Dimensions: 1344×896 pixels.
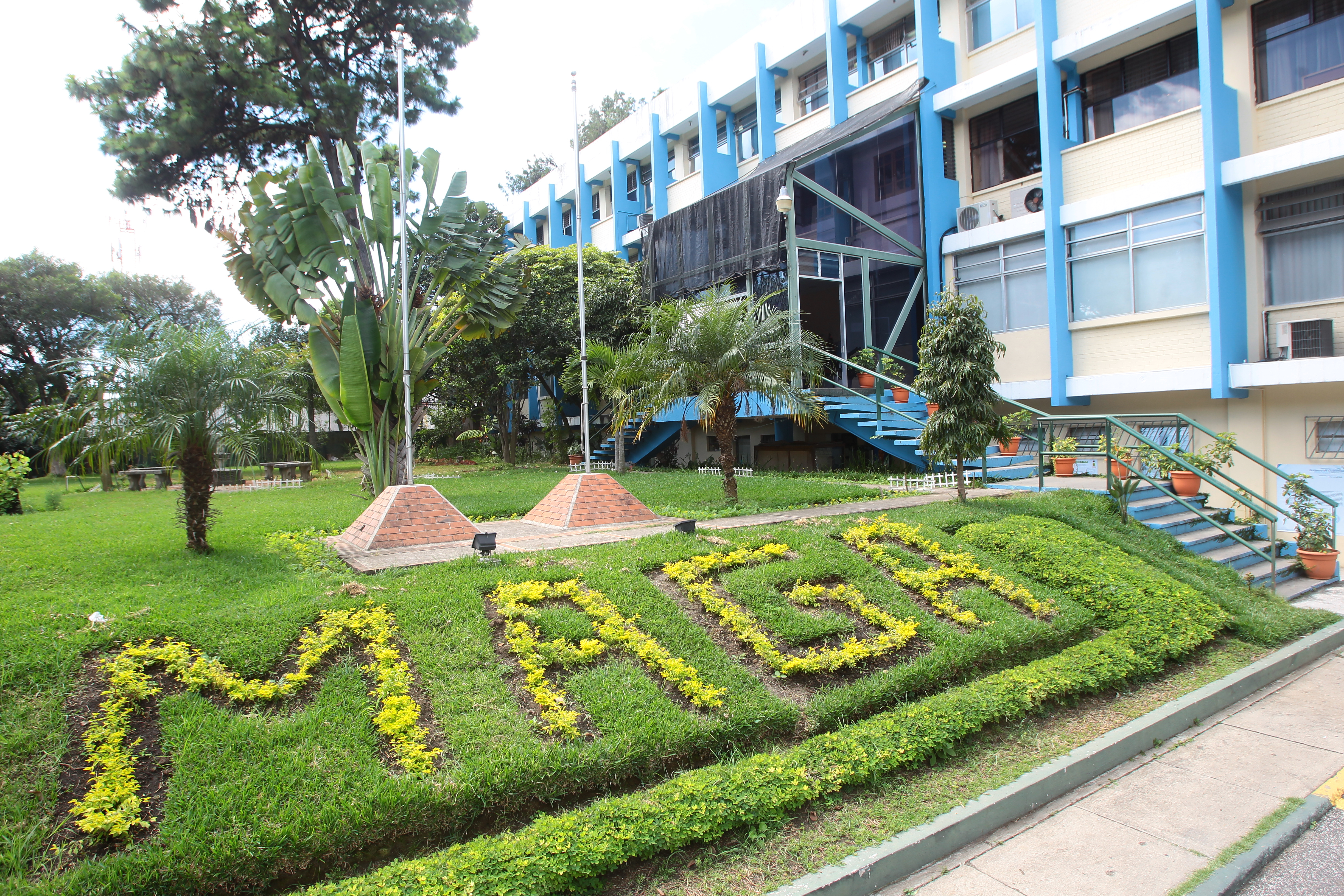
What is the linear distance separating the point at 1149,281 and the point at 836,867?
1483cm

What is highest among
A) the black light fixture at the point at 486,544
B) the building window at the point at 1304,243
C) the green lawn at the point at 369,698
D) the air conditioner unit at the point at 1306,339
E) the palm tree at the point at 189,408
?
the building window at the point at 1304,243

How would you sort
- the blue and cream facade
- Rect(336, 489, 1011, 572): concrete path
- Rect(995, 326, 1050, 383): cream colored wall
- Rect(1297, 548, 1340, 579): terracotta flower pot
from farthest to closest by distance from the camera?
Rect(995, 326, 1050, 383): cream colored wall → the blue and cream facade → Rect(1297, 548, 1340, 579): terracotta flower pot → Rect(336, 489, 1011, 572): concrete path

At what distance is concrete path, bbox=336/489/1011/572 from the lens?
7383 millimetres

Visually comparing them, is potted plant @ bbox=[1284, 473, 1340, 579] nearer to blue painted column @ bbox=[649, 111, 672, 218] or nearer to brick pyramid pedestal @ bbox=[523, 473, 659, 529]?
brick pyramid pedestal @ bbox=[523, 473, 659, 529]

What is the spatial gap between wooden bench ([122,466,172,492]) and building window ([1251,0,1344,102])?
25.5 m

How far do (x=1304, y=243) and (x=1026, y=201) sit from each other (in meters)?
5.24

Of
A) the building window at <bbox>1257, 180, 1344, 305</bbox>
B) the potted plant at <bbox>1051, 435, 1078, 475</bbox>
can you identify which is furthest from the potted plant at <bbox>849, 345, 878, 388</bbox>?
the building window at <bbox>1257, 180, 1344, 305</bbox>

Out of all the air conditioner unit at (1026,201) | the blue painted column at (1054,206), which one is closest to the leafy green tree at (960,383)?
the blue painted column at (1054,206)

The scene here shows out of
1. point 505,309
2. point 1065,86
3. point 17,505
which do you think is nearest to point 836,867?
point 505,309

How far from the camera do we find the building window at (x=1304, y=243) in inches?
501

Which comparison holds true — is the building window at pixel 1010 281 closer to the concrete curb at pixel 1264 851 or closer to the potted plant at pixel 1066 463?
the potted plant at pixel 1066 463

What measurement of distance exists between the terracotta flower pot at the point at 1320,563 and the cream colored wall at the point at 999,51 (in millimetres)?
12037

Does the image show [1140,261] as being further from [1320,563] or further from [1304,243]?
[1320,563]

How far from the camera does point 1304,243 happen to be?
516 inches
